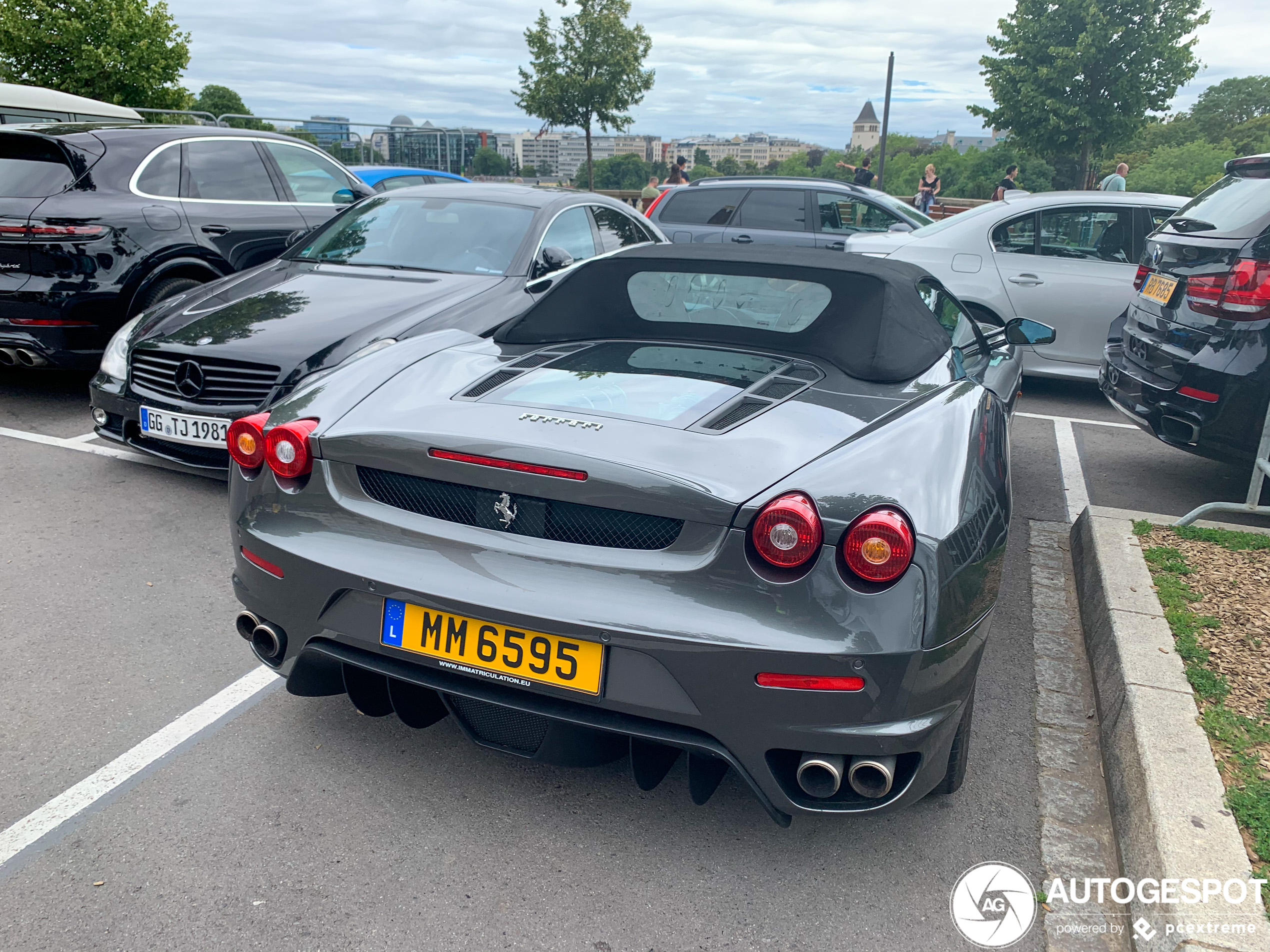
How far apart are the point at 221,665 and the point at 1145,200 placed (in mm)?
7138

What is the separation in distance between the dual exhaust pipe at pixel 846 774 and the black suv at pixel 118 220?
17.6ft

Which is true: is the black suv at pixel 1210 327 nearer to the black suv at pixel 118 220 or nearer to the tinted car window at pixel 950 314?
the tinted car window at pixel 950 314

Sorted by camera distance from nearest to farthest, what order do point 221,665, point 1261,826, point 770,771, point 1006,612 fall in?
1. point 770,771
2. point 1261,826
3. point 221,665
4. point 1006,612


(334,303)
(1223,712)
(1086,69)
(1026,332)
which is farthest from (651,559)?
(1086,69)

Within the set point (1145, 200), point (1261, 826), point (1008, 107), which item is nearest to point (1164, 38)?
point (1008, 107)

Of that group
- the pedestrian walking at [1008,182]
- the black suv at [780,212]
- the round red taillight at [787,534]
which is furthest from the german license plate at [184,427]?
the pedestrian walking at [1008,182]

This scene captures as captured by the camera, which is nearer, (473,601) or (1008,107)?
(473,601)

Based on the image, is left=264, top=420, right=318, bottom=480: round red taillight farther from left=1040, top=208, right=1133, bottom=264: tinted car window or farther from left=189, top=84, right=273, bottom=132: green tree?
left=189, top=84, right=273, bottom=132: green tree

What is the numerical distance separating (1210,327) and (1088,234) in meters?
3.17

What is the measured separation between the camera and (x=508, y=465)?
88.5 inches

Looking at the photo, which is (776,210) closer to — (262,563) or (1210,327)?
(1210,327)

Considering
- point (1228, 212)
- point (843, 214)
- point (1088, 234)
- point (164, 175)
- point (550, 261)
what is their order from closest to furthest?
point (1228, 212), point (550, 261), point (164, 175), point (1088, 234), point (843, 214)

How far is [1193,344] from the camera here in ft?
15.5

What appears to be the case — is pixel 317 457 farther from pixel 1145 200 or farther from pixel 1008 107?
pixel 1008 107
